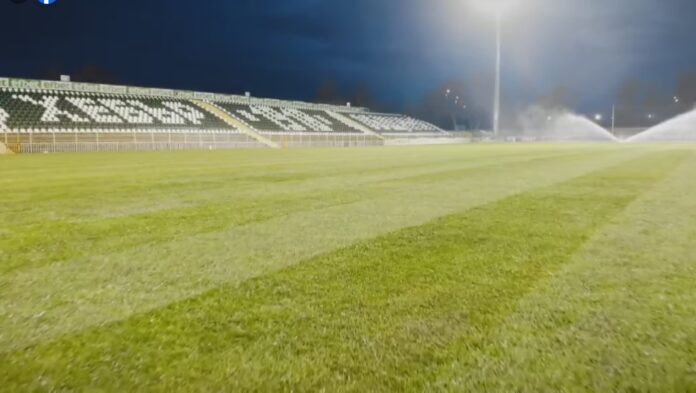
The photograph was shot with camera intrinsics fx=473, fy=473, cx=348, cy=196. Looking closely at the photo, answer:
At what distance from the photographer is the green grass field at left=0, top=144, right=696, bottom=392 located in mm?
2029

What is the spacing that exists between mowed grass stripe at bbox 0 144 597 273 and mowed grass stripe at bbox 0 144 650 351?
28 centimetres

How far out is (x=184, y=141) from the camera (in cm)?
3353

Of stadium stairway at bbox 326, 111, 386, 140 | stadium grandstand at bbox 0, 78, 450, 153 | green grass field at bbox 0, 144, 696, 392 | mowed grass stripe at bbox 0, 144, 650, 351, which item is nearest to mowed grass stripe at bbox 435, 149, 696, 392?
green grass field at bbox 0, 144, 696, 392

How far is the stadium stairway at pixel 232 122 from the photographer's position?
133ft

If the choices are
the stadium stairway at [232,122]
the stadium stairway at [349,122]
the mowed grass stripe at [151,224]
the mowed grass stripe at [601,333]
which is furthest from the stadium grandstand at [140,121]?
the mowed grass stripe at [601,333]

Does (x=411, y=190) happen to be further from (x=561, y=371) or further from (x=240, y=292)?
(x=561, y=371)

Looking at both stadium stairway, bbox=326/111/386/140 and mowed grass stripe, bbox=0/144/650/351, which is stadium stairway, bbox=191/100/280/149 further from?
mowed grass stripe, bbox=0/144/650/351

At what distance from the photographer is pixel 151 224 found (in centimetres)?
554

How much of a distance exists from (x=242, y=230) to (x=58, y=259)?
5.78 ft

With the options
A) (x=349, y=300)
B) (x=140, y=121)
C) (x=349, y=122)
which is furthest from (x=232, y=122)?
(x=349, y=300)

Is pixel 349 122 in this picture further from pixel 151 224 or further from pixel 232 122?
pixel 151 224

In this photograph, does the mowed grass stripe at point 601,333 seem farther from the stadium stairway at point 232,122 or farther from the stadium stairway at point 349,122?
the stadium stairway at point 349,122

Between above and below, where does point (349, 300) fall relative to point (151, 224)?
below

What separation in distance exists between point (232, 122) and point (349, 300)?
141ft
